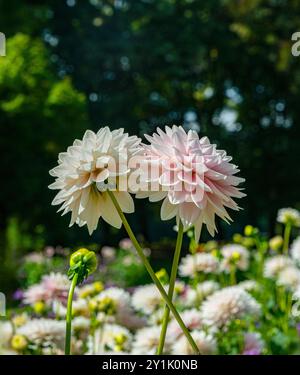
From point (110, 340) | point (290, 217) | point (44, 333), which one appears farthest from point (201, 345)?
point (290, 217)

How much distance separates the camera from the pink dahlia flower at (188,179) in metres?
0.84

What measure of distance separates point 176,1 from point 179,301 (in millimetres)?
14554

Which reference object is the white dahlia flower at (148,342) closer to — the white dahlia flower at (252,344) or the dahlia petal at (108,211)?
the white dahlia flower at (252,344)

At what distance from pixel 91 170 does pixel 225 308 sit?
0.91 meters

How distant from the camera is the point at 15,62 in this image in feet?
37.6

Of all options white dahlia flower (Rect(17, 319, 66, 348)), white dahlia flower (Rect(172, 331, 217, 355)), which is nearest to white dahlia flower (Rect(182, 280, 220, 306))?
white dahlia flower (Rect(172, 331, 217, 355))

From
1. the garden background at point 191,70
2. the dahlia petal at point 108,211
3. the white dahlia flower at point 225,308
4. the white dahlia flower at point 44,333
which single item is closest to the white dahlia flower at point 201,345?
the white dahlia flower at point 225,308

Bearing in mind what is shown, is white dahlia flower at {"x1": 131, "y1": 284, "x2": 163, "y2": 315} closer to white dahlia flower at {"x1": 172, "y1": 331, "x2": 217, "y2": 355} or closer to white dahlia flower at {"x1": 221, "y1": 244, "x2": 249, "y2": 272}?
white dahlia flower at {"x1": 221, "y1": 244, "x2": 249, "y2": 272}

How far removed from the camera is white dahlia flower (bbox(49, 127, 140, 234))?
33.7 inches

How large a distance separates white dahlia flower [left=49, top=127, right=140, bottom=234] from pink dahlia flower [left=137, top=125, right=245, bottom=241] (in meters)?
0.03

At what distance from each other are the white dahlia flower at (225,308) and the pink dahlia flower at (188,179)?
0.82 metres

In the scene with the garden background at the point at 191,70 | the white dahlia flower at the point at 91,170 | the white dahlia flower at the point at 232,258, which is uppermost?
the garden background at the point at 191,70

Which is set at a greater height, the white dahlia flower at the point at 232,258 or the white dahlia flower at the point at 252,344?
the white dahlia flower at the point at 232,258
